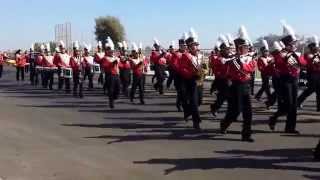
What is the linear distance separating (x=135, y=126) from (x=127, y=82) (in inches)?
320

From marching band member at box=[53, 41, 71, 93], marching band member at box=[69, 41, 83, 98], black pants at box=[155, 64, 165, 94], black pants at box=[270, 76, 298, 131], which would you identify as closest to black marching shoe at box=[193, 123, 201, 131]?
black pants at box=[270, 76, 298, 131]

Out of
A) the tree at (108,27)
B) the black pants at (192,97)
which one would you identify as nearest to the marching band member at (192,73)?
the black pants at (192,97)

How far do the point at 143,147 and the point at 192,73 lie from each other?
9.06 ft

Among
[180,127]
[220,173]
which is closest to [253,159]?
[220,173]

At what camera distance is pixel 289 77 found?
1185cm

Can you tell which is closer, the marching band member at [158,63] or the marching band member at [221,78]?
the marching band member at [221,78]

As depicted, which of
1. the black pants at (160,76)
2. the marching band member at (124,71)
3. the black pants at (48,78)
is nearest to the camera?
the marching band member at (124,71)

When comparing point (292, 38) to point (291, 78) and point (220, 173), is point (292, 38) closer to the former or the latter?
point (291, 78)

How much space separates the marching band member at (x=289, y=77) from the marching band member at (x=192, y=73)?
1603 millimetres

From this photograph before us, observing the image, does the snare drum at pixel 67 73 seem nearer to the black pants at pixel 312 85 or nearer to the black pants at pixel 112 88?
the black pants at pixel 112 88

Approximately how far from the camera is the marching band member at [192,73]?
12.6 metres

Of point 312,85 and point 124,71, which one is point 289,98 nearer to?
point 312,85

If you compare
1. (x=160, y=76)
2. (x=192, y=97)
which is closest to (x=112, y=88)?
(x=192, y=97)

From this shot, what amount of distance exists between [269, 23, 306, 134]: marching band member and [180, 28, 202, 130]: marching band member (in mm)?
1603
